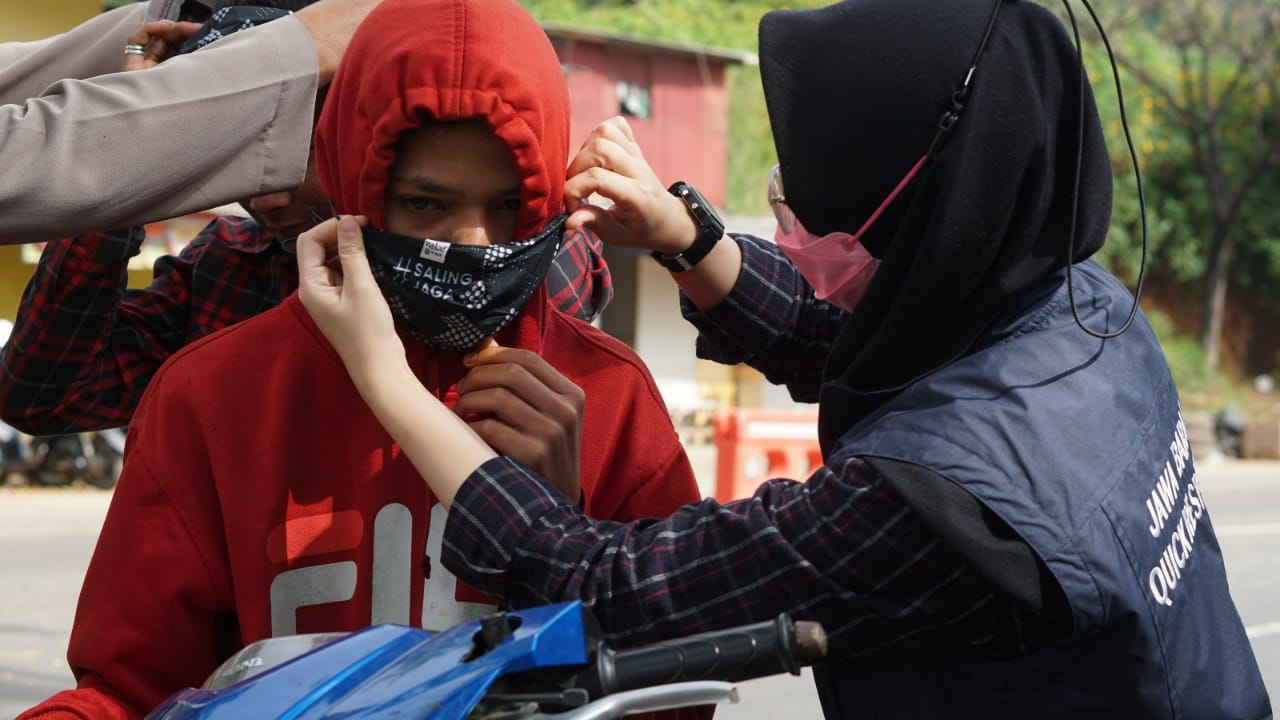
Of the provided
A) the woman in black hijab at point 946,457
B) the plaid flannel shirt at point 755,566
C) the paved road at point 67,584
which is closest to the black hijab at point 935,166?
the woman in black hijab at point 946,457

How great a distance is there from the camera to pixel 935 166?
1.89 m

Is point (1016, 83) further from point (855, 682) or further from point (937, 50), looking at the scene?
point (855, 682)

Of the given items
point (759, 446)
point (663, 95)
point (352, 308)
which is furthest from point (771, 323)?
point (663, 95)

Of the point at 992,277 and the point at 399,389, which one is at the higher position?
the point at 992,277

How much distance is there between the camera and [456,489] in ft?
5.92

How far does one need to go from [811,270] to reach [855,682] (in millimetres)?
643

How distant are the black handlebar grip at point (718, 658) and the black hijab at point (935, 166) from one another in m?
0.65

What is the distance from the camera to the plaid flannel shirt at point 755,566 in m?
1.72

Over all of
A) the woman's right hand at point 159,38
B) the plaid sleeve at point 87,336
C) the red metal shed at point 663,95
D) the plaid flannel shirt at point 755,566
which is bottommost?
the red metal shed at point 663,95

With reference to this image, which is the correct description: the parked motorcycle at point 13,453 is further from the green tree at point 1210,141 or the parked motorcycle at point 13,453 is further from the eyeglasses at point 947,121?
the green tree at point 1210,141

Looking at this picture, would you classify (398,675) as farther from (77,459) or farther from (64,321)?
(77,459)

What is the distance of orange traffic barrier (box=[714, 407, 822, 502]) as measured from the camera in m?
10.9

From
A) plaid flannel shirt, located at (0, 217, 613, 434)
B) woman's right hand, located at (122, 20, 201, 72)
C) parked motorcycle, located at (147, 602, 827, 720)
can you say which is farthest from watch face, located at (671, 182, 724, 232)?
parked motorcycle, located at (147, 602, 827, 720)

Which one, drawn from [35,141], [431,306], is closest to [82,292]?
[35,141]
